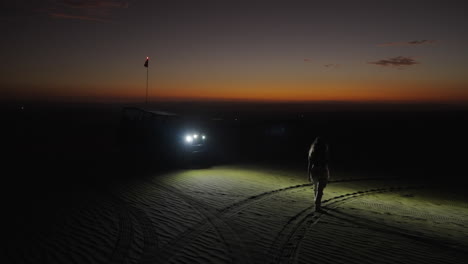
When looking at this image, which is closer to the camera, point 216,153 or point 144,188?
point 144,188

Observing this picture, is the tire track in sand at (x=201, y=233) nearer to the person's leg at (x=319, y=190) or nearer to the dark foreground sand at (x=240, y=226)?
the dark foreground sand at (x=240, y=226)

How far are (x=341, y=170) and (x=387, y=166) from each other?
132 inches

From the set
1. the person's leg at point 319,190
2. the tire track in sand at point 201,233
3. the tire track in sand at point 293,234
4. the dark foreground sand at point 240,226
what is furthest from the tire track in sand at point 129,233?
the person's leg at point 319,190

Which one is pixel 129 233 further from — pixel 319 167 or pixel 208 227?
pixel 319 167

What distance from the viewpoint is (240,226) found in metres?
6.85

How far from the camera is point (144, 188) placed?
995 centimetres

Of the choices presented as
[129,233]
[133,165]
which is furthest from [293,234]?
[133,165]

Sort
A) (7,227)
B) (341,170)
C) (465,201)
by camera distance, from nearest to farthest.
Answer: (7,227) < (465,201) < (341,170)

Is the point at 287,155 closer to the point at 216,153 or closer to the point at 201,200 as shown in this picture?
the point at 216,153

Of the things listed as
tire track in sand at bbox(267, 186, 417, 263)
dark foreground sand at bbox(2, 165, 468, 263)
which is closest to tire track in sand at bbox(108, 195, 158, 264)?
dark foreground sand at bbox(2, 165, 468, 263)

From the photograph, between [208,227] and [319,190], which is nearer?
[208,227]

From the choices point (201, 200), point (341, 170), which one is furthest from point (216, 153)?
point (201, 200)

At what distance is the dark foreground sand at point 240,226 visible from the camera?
5.45 metres

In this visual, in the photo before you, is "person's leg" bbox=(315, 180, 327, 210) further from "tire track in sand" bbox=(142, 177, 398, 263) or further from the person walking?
"tire track in sand" bbox=(142, 177, 398, 263)
